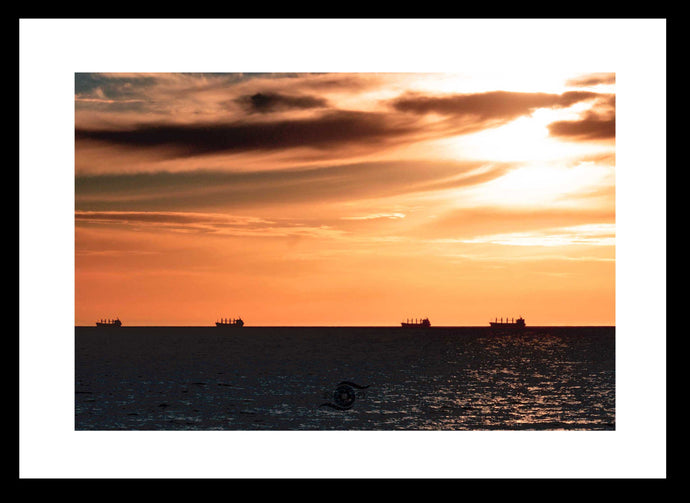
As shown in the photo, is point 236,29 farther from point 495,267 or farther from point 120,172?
point 495,267

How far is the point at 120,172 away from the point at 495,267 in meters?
27.2

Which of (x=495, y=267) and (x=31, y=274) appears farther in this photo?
(x=495, y=267)

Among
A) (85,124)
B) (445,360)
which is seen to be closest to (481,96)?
(85,124)

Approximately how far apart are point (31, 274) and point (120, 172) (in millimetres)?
34434

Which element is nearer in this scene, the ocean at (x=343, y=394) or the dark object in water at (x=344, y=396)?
the ocean at (x=343, y=394)

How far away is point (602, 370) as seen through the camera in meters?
56.2

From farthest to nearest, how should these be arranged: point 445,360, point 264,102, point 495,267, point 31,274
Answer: point 445,360 < point 495,267 < point 264,102 < point 31,274

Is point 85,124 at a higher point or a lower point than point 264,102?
lower

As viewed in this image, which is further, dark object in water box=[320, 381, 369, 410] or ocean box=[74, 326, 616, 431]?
dark object in water box=[320, 381, 369, 410]

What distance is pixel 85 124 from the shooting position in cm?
2989

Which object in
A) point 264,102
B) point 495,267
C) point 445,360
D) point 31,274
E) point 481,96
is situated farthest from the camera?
point 445,360
